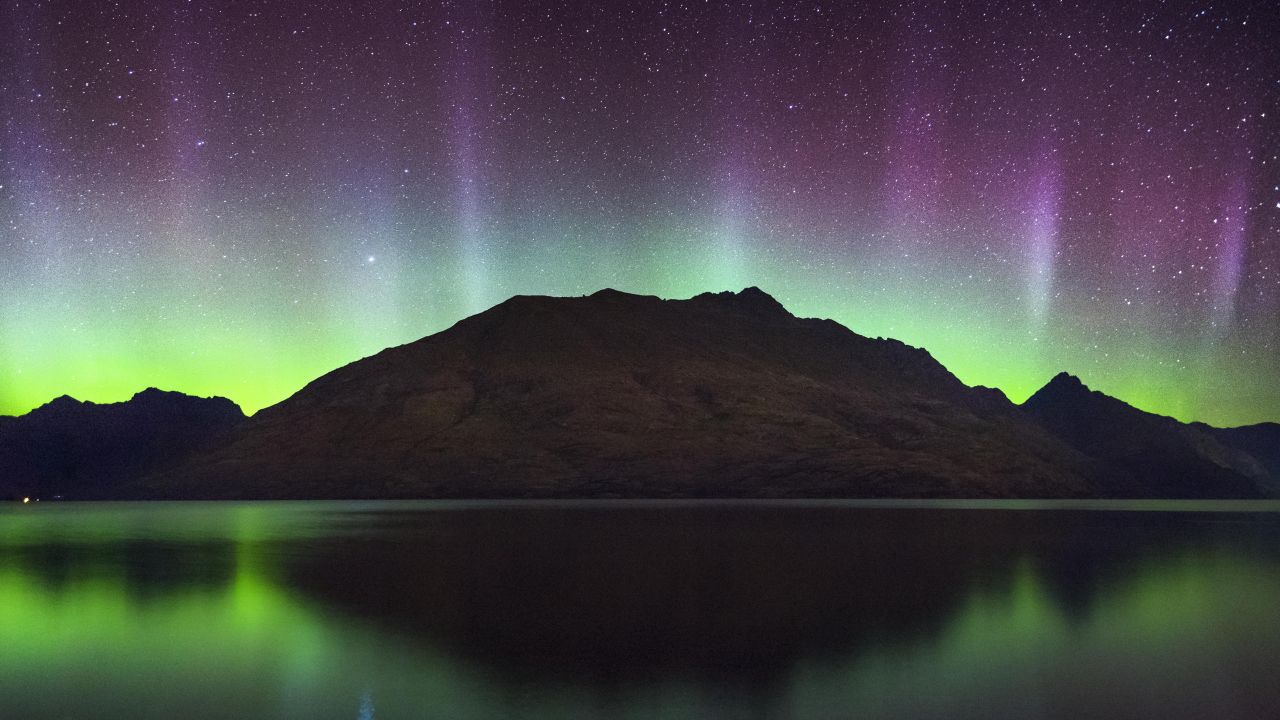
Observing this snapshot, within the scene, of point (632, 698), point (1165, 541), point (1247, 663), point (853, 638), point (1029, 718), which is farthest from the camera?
point (1165, 541)

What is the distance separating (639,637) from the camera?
19938mm

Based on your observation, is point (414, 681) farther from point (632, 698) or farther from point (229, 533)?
point (229, 533)

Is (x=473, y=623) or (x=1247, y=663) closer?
(x=1247, y=663)

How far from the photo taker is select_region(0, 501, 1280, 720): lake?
1434cm

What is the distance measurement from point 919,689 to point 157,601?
21709 mm

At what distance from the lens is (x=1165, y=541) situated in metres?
60.8

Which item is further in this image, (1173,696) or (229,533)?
(229,533)

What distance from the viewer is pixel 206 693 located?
15.1m

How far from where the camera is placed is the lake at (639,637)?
14.3 metres

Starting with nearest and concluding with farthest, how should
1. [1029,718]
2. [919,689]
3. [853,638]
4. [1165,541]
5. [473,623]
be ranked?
1. [1029,718]
2. [919,689]
3. [853,638]
4. [473,623]
5. [1165,541]

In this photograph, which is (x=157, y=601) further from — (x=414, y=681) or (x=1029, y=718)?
(x=1029, y=718)

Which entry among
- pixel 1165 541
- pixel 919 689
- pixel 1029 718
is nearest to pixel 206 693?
pixel 919 689

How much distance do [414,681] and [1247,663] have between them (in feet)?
48.3

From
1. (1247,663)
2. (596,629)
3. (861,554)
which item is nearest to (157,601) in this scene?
(596,629)
